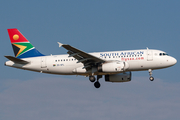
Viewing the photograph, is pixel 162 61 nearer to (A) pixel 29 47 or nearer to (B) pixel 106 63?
(B) pixel 106 63

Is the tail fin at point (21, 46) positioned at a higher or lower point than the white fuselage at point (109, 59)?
higher

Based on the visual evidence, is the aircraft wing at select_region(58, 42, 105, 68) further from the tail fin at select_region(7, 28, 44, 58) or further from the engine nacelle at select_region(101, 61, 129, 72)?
the tail fin at select_region(7, 28, 44, 58)

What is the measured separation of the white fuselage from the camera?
41719 mm

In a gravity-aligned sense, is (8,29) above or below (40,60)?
above

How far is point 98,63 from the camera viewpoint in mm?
42094

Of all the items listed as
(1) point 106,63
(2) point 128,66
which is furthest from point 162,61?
(1) point 106,63

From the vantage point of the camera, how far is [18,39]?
4766 cm

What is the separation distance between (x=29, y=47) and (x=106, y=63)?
40.5 feet

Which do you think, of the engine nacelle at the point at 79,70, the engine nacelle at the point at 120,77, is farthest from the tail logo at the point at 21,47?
the engine nacelle at the point at 120,77

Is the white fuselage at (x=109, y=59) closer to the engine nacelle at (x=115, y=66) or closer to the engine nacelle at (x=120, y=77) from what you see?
the engine nacelle at (x=115, y=66)

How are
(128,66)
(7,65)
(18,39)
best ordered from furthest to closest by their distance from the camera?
(18,39), (7,65), (128,66)

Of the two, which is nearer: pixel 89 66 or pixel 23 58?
pixel 89 66

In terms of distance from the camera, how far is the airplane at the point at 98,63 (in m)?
41.2

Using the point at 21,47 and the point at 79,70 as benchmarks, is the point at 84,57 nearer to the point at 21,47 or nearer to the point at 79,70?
the point at 79,70
